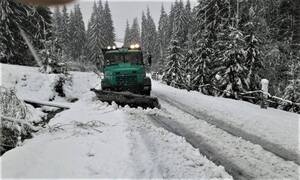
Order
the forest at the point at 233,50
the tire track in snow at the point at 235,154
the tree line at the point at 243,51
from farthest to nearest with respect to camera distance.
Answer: the tree line at the point at 243,51 < the forest at the point at 233,50 < the tire track in snow at the point at 235,154

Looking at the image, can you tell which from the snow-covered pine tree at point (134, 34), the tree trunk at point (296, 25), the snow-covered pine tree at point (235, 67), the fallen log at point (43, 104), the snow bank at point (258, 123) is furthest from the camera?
the snow-covered pine tree at point (134, 34)

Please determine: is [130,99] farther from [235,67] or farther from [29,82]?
[235,67]

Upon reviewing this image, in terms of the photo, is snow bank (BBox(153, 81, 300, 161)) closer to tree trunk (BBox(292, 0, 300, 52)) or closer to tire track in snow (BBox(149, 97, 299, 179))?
tire track in snow (BBox(149, 97, 299, 179))

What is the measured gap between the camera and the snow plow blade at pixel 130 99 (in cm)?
1285

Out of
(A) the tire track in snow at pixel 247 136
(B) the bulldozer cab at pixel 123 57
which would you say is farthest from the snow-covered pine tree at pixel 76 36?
(A) the tire track in snow at pixel 247 136

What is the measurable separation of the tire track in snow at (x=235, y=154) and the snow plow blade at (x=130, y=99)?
275 cm

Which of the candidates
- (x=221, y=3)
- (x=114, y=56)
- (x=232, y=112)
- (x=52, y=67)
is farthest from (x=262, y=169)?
(x=221, y=3)

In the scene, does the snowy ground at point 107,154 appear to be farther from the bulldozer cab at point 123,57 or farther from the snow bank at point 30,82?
Result: the snow bank at point 30,82

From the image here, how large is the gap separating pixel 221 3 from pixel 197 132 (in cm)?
2689

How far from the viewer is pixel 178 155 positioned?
661cm

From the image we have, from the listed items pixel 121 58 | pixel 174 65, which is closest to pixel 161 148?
pixel 121 58

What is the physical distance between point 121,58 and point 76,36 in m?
63.8

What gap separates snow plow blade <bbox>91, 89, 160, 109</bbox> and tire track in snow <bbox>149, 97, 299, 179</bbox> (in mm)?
2745

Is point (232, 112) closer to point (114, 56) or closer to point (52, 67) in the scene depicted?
point (114, 56)
